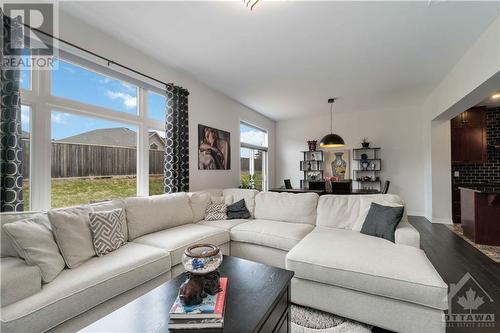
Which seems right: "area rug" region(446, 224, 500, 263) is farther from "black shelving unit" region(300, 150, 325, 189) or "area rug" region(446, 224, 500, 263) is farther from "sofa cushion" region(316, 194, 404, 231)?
"black shelving unit" region(300, 150, 325, 189)

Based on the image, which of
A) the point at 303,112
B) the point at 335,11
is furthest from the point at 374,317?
the point at 303,112

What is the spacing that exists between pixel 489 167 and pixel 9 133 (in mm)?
8134

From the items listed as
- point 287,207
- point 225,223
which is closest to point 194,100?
point 225,223

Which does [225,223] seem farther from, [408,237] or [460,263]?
[460,263]

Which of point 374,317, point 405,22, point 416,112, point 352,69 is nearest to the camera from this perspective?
point 374,317

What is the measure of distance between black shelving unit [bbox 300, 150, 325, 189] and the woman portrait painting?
293 centimetres

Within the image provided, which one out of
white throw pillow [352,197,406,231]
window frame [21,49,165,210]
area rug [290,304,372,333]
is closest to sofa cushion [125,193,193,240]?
window frame [21,49,165,210]

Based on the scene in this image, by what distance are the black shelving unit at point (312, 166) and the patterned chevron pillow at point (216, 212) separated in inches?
150

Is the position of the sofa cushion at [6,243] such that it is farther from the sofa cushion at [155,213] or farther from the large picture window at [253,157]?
the large picture window at [253,157]

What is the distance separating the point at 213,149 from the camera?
14.5 feet

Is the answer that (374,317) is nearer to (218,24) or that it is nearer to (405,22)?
(405,22)

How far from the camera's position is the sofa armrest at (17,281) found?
1.29 m

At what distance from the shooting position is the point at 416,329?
1550 mm

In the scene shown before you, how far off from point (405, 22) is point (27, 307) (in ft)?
12.9
